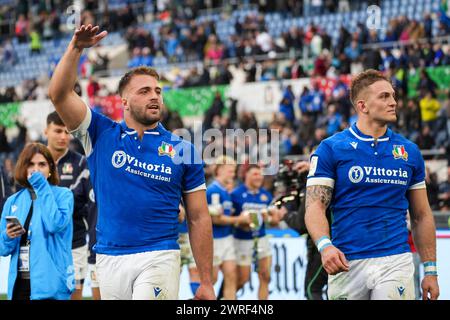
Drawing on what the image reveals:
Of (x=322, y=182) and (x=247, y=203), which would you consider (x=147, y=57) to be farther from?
(x=322, y=182)

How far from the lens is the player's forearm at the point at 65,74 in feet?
19.1

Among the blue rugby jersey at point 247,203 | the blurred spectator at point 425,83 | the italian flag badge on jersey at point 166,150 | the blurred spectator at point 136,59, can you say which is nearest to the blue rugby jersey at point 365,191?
the italian flag badge on jersey at point 166,150

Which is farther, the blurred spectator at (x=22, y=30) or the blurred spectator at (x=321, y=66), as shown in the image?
the blurred spectator at (x=22, y=30)

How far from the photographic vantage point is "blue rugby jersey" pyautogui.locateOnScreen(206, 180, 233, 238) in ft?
44.0

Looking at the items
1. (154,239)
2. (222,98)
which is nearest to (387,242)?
(154,239)

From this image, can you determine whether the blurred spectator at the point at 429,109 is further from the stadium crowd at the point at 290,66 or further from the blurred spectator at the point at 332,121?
the blurred spectator at the point at 332,121

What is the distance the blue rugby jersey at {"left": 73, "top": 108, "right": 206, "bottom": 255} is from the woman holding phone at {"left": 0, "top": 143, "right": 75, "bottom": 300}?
1.42 m

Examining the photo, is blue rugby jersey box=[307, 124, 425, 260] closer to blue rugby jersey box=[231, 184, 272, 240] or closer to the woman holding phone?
the woman holding phone

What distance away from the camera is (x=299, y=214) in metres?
9.91

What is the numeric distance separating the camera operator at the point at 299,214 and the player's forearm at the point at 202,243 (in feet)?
11.2

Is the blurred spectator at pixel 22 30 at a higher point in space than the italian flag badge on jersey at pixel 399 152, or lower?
higher

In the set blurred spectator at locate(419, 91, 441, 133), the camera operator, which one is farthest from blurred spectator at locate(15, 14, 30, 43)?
the camera operator
